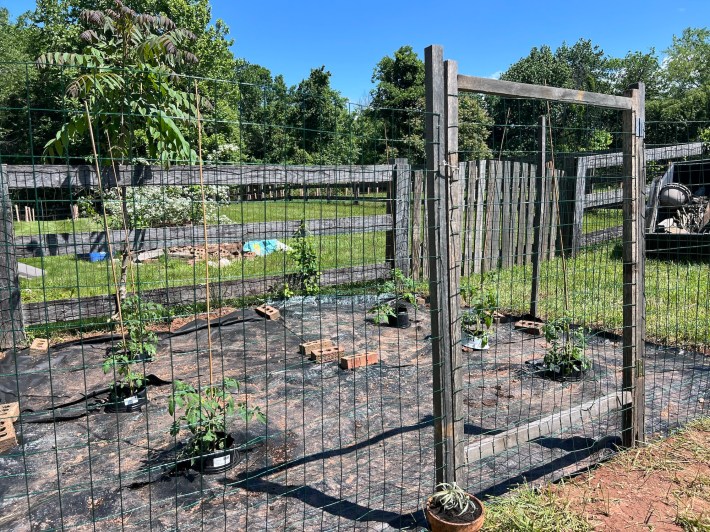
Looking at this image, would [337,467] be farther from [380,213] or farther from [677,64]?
[677,64]

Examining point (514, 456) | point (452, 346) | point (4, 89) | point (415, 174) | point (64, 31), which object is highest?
point (64, 31)

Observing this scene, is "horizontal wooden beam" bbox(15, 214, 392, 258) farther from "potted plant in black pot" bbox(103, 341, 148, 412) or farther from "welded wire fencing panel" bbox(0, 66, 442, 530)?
"potted plant in black pot" bbox(103, 341, 148, 412)

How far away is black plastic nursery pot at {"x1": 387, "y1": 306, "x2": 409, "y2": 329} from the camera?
5.94m

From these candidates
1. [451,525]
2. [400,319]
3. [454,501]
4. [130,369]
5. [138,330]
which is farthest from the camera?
[400,319]

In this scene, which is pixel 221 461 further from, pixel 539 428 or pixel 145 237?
pixel 145 237

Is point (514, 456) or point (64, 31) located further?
point (64, 31)

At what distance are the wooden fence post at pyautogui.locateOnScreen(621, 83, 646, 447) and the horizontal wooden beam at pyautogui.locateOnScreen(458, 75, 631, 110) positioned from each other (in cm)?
13

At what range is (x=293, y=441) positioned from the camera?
340 centimetres

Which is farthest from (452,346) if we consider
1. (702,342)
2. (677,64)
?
(677,64)

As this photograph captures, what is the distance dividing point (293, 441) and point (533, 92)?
2527mm

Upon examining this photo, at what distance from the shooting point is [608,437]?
11.5ft

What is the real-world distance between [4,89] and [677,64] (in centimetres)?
4280

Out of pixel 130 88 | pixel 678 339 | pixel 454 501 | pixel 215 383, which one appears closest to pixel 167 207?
pixel 130 88

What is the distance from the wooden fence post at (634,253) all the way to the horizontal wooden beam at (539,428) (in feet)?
0.43
